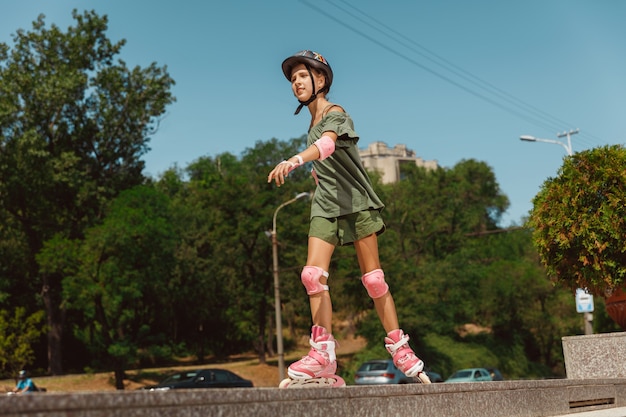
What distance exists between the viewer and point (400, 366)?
19.1 ft

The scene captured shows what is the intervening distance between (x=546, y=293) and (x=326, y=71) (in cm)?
5141

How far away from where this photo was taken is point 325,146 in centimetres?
554

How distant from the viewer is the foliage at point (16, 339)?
120 feet

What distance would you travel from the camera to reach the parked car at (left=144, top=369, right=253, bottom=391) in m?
26.4

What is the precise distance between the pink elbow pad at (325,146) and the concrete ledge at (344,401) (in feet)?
5.91

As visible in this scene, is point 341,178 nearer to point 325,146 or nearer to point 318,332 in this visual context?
point 325,146

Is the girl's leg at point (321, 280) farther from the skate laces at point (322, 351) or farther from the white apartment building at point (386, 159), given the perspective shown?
the white apartment building at point (386, 159)

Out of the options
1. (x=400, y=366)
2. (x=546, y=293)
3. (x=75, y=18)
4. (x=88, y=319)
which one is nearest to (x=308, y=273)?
(x=400, y=366)

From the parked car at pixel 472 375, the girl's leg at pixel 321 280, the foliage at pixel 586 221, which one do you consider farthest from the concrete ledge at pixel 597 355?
the parked car at pixel 472 375

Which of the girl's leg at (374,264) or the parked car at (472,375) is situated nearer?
the girl's leg at (374,264)

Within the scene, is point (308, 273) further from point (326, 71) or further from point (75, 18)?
point (75, 18)

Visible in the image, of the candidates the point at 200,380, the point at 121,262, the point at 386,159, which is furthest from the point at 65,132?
the point at 386,159

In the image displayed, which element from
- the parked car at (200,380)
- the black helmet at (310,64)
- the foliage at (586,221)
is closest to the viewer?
the black helmet at (310,64)

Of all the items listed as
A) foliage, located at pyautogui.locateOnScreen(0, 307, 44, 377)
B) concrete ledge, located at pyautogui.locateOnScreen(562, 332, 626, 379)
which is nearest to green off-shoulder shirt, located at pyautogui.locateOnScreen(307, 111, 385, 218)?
concrete ledge, located at pyautogui.locateOnScreen(562, 332, 626, 379)
